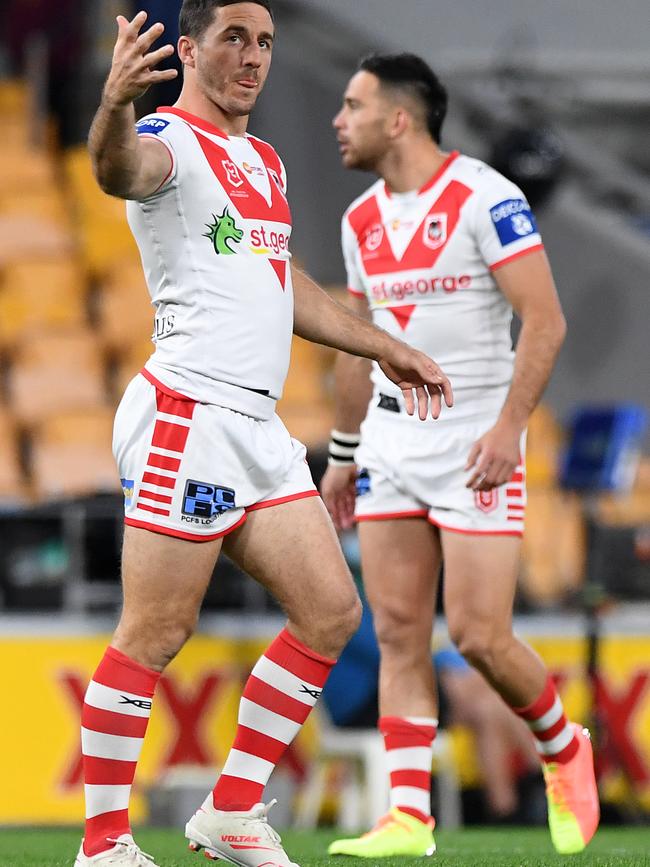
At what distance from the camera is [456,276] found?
16.5 feet

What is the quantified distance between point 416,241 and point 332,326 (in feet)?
3.75

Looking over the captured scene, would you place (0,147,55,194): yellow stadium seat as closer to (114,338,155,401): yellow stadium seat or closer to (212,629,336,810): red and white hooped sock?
(114,338,155,401): yellow stadium seat

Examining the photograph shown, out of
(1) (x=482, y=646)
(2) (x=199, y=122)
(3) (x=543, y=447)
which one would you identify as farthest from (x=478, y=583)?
(3) (x=543, y=447)

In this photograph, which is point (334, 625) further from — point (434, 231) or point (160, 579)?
point (434, 231)

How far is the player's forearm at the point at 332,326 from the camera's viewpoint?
13.0 ft

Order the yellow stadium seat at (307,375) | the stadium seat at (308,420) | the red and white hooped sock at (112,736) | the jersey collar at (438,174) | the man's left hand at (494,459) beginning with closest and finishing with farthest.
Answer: the red and white hooped sock at (112,736), the man's left hand at (494,459), the jersey collar at (438,174), the stadium seat at (308,420), the yellow stadium seat at (307,375)

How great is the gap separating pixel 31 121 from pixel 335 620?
8.38 meters

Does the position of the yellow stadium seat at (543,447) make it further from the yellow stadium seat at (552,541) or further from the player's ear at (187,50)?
the player's ear at (187,50)

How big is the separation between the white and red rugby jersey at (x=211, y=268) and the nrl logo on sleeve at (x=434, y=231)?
1.20 metres

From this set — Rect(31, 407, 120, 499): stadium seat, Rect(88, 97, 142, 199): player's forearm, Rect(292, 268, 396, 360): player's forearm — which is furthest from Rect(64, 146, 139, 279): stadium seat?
Rect(88, 97, 142, 199): player's forearm

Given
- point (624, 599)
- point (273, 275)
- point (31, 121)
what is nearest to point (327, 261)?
point (31, 121)

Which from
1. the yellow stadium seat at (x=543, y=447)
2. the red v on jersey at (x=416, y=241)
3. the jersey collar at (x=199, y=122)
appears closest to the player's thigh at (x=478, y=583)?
the red v on jersey at (x=416, y=241)

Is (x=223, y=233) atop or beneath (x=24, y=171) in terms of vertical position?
atop

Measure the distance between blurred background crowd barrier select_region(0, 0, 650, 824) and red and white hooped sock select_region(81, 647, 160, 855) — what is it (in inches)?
135
